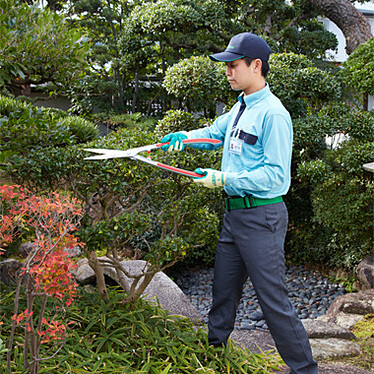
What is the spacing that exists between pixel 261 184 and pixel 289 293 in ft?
14.3

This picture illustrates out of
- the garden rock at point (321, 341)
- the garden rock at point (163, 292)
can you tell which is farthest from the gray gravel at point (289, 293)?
the garden rock at point (321, 341)

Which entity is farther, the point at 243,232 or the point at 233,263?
the point at 233,263

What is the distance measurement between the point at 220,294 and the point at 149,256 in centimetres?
68

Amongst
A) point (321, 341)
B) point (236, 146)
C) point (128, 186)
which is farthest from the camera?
point (321, 341)

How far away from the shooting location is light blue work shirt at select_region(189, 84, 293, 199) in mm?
2740

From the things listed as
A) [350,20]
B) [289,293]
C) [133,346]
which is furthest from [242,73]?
[350,20]

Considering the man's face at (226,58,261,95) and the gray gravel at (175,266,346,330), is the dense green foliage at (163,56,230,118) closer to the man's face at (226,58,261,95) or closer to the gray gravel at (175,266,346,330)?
the gray gravel at (175,266,346,330)

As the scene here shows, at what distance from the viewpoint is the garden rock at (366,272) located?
20.7 ft

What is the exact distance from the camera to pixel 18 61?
3195mm

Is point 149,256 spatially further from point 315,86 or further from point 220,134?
point 315,86

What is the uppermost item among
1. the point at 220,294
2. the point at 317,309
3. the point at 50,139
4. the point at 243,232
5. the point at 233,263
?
the point at 50,139

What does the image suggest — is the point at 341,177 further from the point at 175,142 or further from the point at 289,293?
the point at 175,142

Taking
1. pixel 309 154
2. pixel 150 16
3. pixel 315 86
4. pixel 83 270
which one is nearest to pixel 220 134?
pixel 83 270

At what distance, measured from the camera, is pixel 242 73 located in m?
2.90
